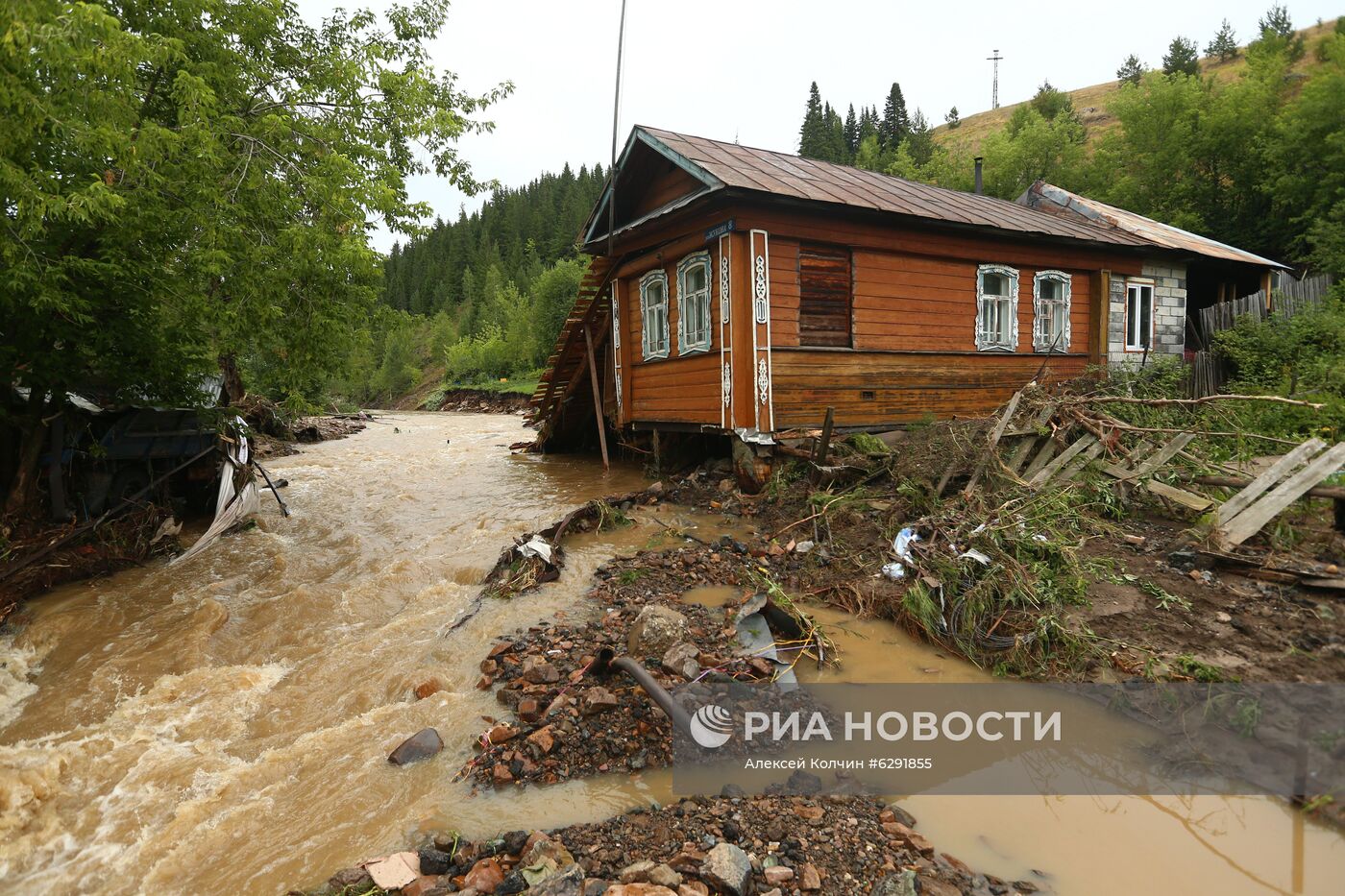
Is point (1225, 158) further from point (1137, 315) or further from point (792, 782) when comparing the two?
point (792, 782)

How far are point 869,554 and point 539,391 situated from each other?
10711 mm

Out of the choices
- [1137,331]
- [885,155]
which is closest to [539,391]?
[1137,331]

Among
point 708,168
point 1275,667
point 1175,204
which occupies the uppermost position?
point 1175,204

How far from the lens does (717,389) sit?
9508 millimetres

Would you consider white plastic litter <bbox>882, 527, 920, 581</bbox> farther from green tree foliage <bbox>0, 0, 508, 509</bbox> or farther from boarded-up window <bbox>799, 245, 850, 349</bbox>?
green tree foliage <bbox>0, 0, 508, 509</bbox>

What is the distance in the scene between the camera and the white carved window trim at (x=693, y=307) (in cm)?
965

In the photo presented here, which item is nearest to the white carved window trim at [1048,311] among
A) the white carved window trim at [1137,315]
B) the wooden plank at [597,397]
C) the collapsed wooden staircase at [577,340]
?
the white carved window trim at [1137,315]

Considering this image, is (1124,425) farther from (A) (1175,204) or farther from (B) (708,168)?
(A) (1175,204)

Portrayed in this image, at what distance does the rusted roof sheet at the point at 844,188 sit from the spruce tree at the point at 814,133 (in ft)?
168

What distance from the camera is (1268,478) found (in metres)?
5.01

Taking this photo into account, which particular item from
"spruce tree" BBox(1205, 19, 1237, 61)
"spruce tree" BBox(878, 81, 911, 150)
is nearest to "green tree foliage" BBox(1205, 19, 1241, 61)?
"spruce tree" BBox(1205, 19, 1237, 61)

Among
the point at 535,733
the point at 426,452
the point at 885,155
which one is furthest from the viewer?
the point at 885,155

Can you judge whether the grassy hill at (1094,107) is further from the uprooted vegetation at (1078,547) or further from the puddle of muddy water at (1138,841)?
the puddle of muddy water at (1138,841)

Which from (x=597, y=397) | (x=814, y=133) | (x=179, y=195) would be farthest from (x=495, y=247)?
(x=179, y=195)
